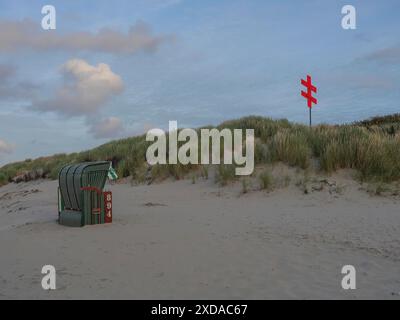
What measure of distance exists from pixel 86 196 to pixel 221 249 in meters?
3.37

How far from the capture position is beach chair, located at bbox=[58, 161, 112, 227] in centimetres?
870

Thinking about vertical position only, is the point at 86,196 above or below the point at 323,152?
below

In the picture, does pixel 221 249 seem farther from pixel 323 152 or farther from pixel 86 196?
pixel 323 152

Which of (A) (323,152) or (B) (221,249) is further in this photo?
(A) (323,152)

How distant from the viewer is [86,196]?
28.6 ft

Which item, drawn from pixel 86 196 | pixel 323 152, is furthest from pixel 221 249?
pixel 323 152

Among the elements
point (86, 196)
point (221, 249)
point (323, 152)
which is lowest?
point (221, 249)

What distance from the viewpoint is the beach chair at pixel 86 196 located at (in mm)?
8703

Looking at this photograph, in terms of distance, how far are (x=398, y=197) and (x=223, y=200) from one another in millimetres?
3996

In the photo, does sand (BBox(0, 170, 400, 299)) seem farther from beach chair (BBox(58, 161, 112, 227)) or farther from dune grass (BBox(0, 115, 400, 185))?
dune grass (BBox(0, 115, 400, 185))

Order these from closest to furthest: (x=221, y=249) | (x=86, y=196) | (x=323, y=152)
Answer: (x=221, y=249), (x=86, y=196), (x=323, y=152)

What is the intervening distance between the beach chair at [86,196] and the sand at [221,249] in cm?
30

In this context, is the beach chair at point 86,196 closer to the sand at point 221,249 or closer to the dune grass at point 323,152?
the sand at point 221,249

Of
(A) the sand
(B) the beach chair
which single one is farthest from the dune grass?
(B) the beach chair
